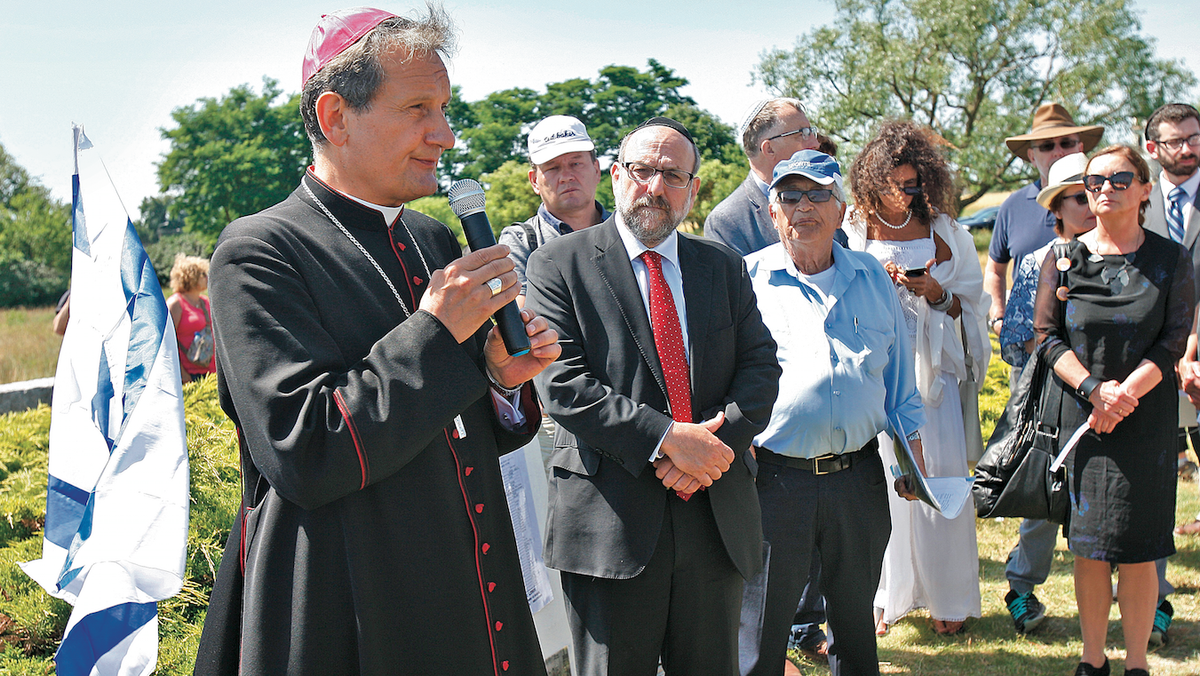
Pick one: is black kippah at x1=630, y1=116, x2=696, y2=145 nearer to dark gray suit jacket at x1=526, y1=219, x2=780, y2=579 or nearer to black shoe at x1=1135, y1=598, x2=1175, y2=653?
dark gray suit jacket at x1=526, y1=219, x2=780, y2=579

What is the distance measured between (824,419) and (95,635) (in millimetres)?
2576

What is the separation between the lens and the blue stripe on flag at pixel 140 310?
280 cm

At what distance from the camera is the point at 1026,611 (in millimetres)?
4828

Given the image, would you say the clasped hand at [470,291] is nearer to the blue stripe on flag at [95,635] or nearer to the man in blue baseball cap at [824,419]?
the blue stripe on flag at [95,635]

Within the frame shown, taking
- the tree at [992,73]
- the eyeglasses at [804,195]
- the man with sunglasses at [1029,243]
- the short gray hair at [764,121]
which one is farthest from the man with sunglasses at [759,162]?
the tree at [992,73]

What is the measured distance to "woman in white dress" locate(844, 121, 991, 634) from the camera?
4.77m

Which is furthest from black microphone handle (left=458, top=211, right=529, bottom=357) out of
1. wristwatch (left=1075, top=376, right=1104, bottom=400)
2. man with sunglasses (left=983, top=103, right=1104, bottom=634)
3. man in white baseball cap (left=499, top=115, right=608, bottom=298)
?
man with sunglasses (left=983, top=103, right=1104, bottom=634)

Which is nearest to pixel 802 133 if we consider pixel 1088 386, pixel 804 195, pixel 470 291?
pixel 804 195

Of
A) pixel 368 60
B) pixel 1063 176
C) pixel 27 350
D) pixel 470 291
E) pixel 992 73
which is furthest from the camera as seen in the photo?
pixel 992 73

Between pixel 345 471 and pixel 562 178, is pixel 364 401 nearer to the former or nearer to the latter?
pixel 345 471

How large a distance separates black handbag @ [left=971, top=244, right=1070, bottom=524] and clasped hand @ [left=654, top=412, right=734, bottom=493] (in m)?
1.71

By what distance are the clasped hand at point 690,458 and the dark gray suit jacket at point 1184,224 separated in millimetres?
3617

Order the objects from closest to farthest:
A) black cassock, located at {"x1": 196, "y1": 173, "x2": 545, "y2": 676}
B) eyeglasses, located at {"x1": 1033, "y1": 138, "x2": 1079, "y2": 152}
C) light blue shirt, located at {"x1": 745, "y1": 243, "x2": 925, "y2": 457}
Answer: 1. black cassock, located at {"x1": 196, "y1": 173, "x2": 545, "y2": 676}
2. light blue shirt, located at {"x1": 745, "y1": 243, "x2": 925, "y2": 457}
3. eyeglasses, located at {"x1": 1033, "y1": 138, "x2": 1079, "y2": 152}

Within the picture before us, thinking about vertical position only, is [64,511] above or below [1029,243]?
below
